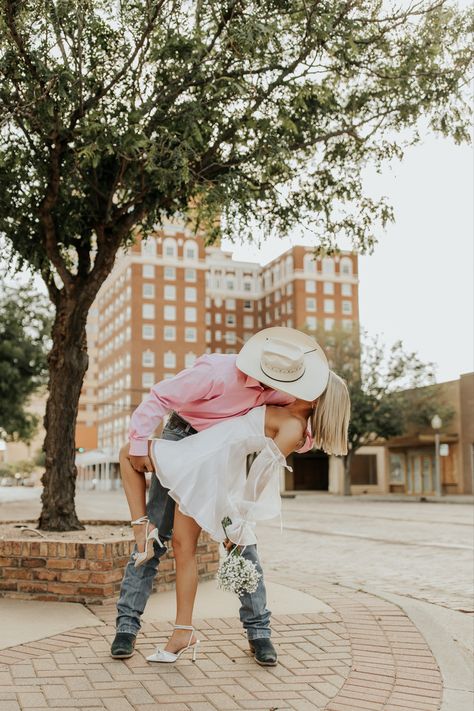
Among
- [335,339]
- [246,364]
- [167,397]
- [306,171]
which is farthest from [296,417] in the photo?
[335,339]

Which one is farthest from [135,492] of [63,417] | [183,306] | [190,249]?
[190,249]

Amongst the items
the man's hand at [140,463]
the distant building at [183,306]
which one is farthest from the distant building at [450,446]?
the distant building at [183,306]

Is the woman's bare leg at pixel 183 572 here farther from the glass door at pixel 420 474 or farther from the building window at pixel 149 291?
the building window at pixel 149 291

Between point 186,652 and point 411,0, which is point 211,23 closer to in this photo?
point 411,0

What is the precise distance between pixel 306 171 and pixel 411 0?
233cm

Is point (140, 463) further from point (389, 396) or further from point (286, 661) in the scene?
point (389, 396)

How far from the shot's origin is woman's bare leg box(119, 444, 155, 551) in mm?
4191

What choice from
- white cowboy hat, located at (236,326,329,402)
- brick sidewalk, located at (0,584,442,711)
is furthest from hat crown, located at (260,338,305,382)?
brick sidewalk, located at (0,584,442,711)

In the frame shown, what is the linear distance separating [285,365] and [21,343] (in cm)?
2558

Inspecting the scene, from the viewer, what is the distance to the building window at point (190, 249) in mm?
98625

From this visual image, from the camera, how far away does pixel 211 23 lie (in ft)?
25.3

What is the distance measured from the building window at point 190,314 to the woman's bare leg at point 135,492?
92562 mm

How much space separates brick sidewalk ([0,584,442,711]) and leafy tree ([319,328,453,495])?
118ft

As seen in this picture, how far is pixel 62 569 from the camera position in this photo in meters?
5.71
